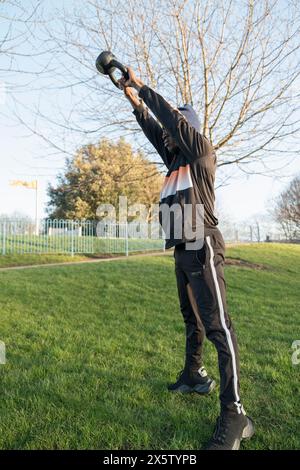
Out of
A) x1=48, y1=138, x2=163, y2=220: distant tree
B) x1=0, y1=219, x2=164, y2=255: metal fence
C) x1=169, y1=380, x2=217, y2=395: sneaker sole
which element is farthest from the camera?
x1=48, y1=138, x2=163, y2=220: distant tree

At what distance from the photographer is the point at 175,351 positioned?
3834mm

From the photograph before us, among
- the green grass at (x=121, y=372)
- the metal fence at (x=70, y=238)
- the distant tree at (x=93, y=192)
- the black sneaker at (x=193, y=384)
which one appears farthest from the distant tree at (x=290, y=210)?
the black sneaker at (x=193, y=384)

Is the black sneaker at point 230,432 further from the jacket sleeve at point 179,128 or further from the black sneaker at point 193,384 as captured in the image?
the jacket sleeve at point 179,128

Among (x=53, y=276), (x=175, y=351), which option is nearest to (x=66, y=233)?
(x=53, y=276)

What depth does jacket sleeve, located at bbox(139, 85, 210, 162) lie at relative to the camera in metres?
2.27

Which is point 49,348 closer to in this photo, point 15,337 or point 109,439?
point 15,337

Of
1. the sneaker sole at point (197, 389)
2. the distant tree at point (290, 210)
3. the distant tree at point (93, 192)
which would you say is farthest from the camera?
the distant tree at point (290, 210)

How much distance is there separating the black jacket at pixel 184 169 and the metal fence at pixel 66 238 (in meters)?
12.9

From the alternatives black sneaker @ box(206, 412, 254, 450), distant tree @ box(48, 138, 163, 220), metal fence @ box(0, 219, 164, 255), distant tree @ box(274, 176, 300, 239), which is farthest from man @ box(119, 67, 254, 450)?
distant tree @ box(274, 176, 300, 239)

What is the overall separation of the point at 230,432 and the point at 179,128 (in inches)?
71.8

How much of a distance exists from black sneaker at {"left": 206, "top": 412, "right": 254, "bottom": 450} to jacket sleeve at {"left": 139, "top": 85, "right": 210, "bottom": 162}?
5.26 ft

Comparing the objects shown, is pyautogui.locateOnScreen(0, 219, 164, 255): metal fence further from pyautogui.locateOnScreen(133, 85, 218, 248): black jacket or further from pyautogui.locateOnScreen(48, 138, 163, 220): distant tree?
pyautogui.locateOnScreen(133, 85, 218, 248): black jacket

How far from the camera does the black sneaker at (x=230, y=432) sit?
208cm

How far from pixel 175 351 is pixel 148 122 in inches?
91.7
